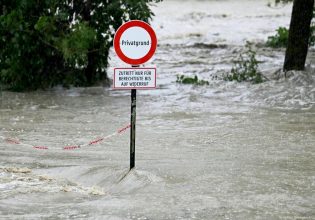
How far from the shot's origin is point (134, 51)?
26.6 ft

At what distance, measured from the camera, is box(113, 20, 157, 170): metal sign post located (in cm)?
808

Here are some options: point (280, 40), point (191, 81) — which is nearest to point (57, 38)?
point (191, 81)

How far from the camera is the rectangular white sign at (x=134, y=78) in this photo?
812cm

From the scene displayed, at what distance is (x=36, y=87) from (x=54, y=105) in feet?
7.86

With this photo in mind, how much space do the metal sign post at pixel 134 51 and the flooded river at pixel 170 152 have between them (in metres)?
1.15

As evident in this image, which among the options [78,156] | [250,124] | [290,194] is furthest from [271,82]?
[290,194]

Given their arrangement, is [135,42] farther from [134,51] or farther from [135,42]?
[134,51]

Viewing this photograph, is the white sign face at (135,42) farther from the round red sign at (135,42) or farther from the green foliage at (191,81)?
the green foliage at (191,81)

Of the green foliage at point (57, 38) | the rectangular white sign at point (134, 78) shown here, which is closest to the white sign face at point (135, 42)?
the rectangular white sign at point (134, 78)

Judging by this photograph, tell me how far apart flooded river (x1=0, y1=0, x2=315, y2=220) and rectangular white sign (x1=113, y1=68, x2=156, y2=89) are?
1097 millimetres

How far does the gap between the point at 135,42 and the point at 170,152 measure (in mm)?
2288

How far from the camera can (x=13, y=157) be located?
938 centimetres

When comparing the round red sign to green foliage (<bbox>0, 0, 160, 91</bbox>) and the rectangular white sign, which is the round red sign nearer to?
the rectangular white sign

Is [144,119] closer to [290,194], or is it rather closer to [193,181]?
[193,181]
